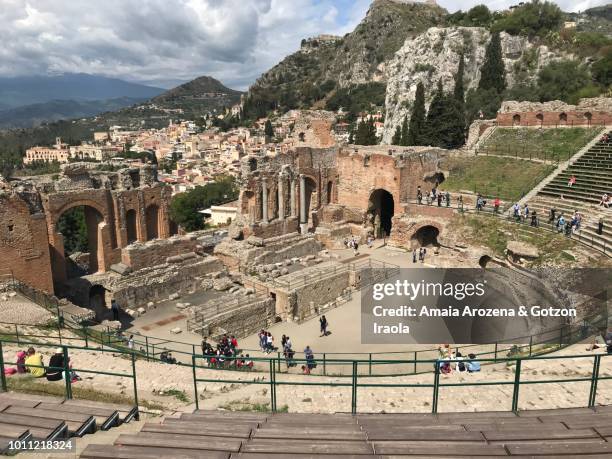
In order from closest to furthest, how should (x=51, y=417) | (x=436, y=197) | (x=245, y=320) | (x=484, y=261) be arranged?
(x=51, y=417) < (x=245, y=320) < (x=484, y=261) < (x=436, y=197)

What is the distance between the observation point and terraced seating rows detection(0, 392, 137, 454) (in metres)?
6.76

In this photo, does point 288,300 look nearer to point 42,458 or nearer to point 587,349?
point 587,349

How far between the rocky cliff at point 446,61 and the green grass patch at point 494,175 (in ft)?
84.5

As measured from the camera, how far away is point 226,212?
194 ft

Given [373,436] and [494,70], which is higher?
[494,70]

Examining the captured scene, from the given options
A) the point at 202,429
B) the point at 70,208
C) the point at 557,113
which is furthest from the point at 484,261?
the point at 70,208

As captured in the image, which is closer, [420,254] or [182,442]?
[182,442]

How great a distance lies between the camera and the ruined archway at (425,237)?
3102 cm

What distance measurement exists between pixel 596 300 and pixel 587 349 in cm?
474

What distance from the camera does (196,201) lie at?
62531mm

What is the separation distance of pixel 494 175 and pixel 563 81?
2271cm

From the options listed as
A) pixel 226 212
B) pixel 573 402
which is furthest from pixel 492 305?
pixel 226 212

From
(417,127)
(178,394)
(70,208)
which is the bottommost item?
(178,394)

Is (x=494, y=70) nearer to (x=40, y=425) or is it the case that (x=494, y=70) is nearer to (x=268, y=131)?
(x=40, y=425)
